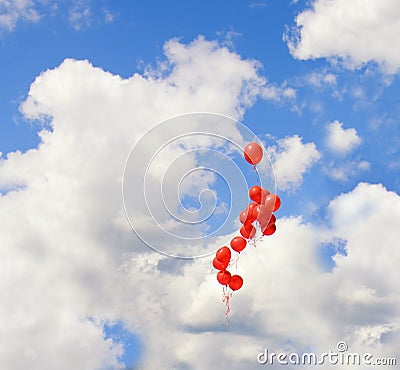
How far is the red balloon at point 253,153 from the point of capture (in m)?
16.5

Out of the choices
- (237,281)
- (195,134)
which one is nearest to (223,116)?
(195,134)

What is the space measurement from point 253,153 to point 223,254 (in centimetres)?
314

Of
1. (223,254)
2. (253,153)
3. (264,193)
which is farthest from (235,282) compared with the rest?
(253,153)

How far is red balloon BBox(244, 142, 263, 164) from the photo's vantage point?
16531 mm

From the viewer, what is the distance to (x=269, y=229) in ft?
54.6

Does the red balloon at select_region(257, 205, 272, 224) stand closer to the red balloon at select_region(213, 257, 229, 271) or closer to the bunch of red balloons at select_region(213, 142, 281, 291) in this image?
the bunch of red balloons at select_region(213, 142, 281, 291)

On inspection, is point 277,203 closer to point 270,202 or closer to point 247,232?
point 270,202

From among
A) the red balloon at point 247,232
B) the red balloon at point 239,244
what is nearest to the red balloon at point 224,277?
the red balloon at point 239,244

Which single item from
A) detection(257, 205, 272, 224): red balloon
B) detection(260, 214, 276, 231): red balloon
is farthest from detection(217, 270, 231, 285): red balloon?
detection(257, 205, 272, 224): red balloon

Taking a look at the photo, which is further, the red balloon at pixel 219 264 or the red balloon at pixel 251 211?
the red balloon at pixel 219 264

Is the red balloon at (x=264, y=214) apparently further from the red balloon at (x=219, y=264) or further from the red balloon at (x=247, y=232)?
the red balloon at (x=219, y=264)

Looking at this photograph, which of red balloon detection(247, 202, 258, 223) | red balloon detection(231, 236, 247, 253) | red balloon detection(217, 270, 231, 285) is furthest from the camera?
red balloon detection(217, 270, 231, 285)

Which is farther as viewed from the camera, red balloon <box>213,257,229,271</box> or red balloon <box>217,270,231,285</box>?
red balloon <box>217,270,231,285</box>

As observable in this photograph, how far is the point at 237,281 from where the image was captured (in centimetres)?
1709
